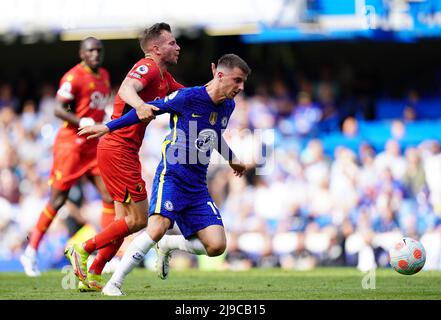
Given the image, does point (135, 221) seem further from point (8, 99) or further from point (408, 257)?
point (8, 99)

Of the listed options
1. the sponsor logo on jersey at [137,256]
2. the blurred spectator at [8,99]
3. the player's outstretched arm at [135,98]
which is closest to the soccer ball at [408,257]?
the sponsor logo on jersey at [137,256]

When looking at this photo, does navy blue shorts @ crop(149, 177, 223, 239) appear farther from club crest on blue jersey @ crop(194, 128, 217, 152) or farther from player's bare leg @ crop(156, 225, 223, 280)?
club crest on blue jersey @ crop(194, 128, 217, 152)

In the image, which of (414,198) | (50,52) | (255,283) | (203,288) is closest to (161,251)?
(203,288)

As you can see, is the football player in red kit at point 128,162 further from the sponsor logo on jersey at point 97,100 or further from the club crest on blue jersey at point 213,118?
the sponsor logo on jersey at point 97,100

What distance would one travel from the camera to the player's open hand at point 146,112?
9641mm

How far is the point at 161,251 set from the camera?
35.3 feet

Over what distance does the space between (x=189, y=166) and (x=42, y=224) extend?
4.19 metres

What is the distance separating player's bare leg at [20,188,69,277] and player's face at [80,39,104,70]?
1799mm

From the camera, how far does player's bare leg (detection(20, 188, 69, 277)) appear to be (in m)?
13.7

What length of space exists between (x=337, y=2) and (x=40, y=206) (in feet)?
23.1

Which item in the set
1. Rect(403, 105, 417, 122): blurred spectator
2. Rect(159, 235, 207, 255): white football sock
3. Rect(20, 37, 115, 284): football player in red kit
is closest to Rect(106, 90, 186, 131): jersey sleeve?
Rect(159, 235, 207, 255): white football sock

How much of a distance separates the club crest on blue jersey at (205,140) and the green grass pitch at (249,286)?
60.1 inches
